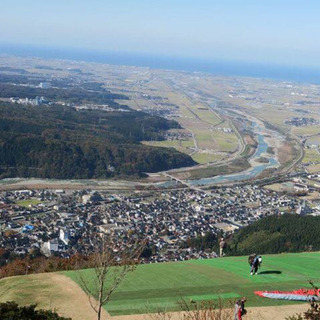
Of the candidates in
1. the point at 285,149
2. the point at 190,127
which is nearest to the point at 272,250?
the point at 285,149

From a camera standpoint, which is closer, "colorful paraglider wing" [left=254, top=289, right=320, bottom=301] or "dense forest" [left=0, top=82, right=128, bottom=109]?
"colorful paraglider wing" [left=254, top=289, right=320, bottom=301]

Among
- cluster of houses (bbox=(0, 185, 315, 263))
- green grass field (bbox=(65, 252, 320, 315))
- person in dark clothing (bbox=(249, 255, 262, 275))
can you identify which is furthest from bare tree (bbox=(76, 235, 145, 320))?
cluster of houses (bbox=(0, 185, 315, 263))

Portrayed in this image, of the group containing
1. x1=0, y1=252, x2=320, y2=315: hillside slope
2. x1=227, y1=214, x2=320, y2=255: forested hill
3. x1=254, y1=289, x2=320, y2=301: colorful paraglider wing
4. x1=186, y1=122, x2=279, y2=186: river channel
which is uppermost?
x1=254, y1=289, x2=320, y2=301: colorful paraglider wing

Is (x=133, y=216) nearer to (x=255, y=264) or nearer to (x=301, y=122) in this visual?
(x=255, y=264)

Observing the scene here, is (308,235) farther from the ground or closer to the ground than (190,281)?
closer to the ground

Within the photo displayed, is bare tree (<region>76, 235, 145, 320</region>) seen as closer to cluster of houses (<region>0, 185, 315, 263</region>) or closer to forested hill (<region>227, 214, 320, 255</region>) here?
cluster of houses (<region>0, 185, 315, 263</region>)

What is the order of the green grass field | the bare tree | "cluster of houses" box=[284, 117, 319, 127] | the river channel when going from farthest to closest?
"cluster of houses" box=[284, 117, 319, 127]
the river channel
the green grass field
the bare tree

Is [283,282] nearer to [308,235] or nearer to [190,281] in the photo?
[190,281]

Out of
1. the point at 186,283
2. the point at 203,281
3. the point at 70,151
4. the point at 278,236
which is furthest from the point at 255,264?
the point at 70,151
